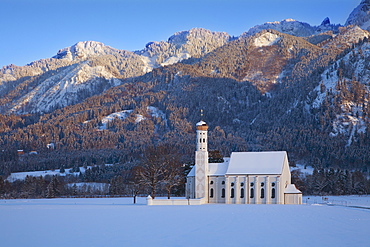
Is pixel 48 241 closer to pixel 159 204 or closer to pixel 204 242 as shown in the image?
pixel 204 242

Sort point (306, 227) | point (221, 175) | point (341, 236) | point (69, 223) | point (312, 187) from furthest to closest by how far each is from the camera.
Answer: point (312, 187) → point (221, 175) → point (69, 223) → point (306, 227) → point (341, 236)

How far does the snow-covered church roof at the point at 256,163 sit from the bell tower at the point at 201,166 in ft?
14.9

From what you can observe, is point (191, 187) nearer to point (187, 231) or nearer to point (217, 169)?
point (217, 169)

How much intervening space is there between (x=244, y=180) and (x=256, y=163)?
377cm

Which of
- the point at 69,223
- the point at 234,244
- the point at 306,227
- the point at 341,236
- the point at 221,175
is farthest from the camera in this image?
the point at 221,175

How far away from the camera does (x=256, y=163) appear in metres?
96.6

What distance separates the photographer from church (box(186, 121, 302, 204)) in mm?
93938

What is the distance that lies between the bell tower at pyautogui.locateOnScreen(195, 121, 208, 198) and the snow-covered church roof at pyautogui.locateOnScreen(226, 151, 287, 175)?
4.54 meters

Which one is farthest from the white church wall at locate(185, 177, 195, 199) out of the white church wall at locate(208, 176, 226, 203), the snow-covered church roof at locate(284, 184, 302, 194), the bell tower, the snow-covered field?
the snow-covered field

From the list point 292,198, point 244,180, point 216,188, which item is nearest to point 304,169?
point 216,188

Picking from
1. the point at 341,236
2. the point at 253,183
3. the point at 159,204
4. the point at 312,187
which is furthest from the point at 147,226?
the point at 312,187

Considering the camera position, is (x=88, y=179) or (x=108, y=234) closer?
(x=108, y=234)

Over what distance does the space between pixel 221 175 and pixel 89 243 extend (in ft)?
203

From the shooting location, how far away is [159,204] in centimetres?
8969
